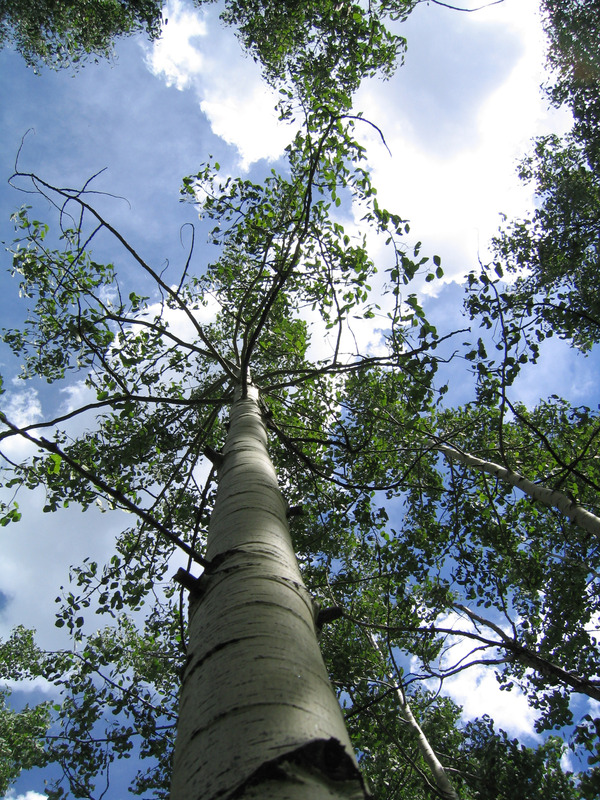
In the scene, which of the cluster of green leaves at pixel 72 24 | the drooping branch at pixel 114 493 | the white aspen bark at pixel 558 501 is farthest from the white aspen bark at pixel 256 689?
the cluster of green leaves at pixel 72 24

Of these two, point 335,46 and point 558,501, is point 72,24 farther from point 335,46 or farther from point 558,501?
point 558,501

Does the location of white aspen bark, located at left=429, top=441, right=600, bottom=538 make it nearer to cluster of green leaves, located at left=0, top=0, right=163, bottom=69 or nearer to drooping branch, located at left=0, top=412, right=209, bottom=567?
drooping branch, located at left=0, top=412, right=209, bottom=567

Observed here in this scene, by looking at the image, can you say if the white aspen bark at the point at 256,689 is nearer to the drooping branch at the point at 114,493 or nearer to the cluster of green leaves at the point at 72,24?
the drooping branch at the point at 114,493

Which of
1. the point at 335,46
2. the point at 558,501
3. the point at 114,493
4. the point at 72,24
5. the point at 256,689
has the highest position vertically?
the point at 72,24

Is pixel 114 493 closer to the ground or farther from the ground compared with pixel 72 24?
closer to the ground

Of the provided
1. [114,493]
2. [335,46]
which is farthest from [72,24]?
[114,493]

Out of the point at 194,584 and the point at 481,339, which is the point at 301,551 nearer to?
the point at 481,339

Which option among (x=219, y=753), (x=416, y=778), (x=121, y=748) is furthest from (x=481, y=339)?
(x=416, y=778)

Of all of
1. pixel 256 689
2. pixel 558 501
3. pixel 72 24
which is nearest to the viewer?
pixel 256 689

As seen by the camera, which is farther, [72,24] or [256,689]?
[72,24]

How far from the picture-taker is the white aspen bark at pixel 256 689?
649 millimetres

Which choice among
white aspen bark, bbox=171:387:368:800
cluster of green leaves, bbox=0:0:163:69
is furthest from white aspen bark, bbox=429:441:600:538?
cluster of green leaves, bbox=0:0:163:69

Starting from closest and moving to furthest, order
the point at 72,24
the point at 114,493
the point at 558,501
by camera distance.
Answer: the point at 114,493 < the point at 558,501 < the point at 72,24

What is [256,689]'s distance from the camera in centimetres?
80
